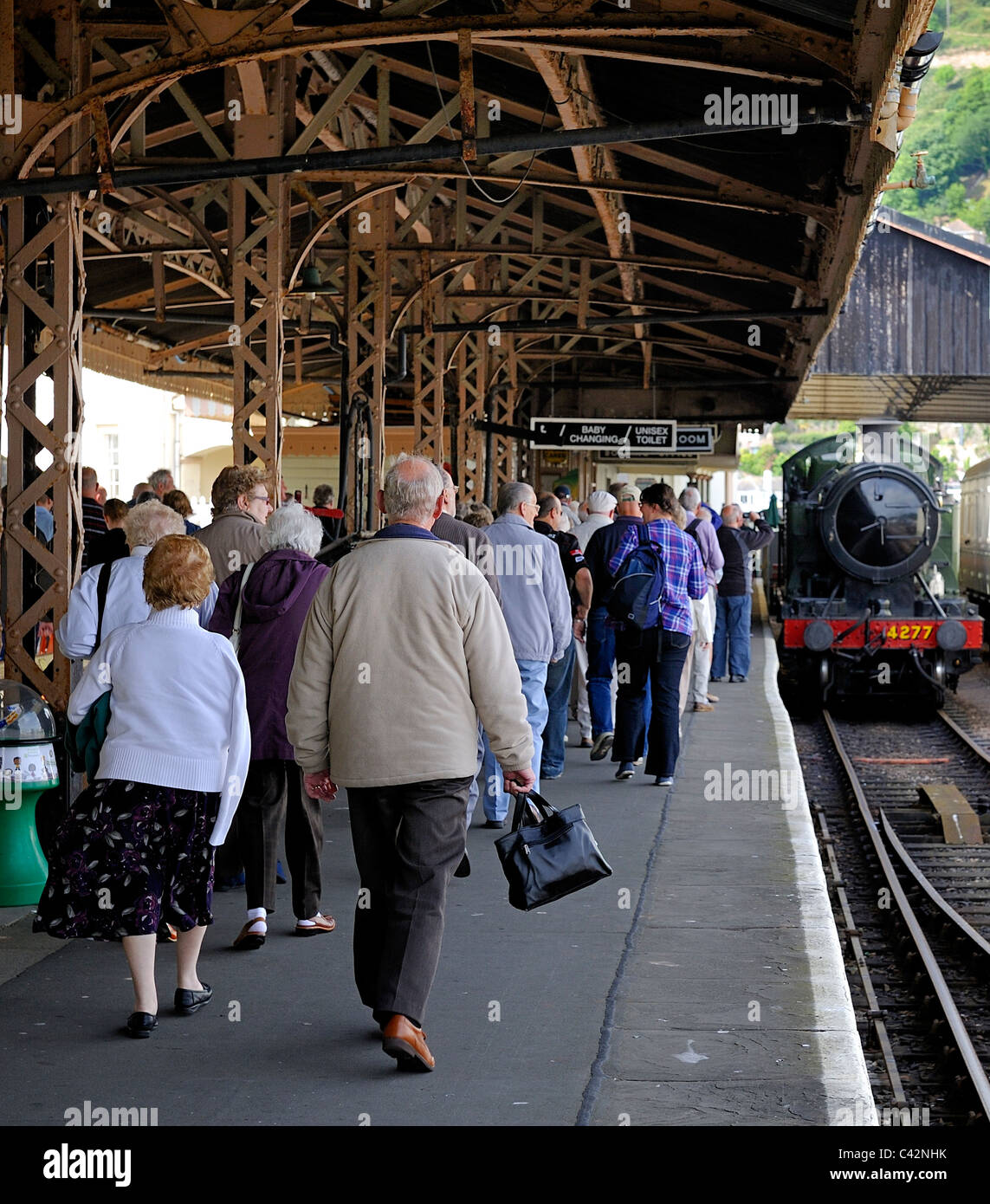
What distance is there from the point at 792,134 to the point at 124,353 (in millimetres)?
14574

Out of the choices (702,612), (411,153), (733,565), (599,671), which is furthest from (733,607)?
(411,153)

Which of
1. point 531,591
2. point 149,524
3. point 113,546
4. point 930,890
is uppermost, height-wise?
point 149,524

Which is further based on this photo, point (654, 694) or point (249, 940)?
point (654, 694)

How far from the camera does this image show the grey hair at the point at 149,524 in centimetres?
626

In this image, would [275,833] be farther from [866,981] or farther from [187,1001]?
[866,981]

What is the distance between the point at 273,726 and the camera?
6445 millimetres

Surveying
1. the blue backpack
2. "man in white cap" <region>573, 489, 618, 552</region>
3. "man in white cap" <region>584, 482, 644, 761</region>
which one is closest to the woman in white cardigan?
the blue backpack

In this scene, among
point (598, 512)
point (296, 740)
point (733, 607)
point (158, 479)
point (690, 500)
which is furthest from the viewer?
point (733, 607)

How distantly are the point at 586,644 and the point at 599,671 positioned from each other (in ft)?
1.04

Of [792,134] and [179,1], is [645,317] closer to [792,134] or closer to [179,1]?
[792,134]

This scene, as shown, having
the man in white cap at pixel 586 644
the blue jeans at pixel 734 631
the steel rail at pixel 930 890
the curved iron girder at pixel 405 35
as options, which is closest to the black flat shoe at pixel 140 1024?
the curved iron girder at pixel 405 35
